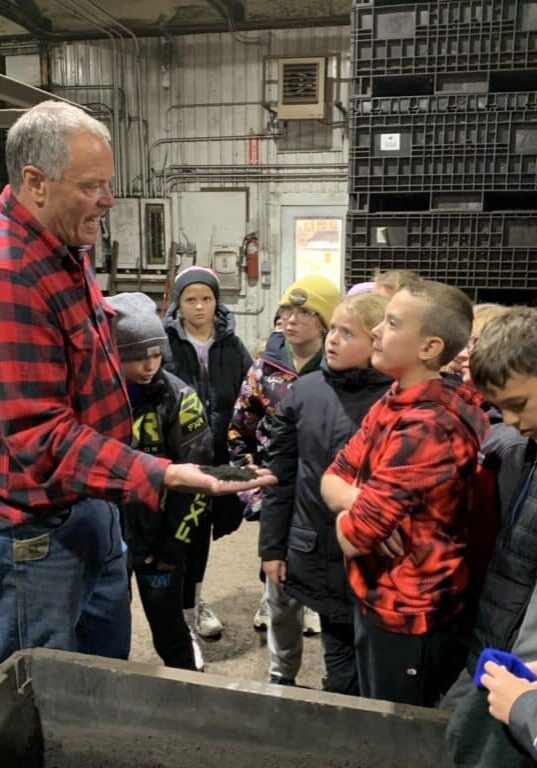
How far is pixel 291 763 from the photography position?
108 cm

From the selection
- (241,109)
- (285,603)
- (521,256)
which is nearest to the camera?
(285,603)

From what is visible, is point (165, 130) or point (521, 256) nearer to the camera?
point (521, 256)

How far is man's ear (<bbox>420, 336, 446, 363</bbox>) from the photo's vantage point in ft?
4.18

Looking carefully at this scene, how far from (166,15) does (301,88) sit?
1244 millimetres

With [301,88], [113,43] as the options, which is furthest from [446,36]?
[113,43]

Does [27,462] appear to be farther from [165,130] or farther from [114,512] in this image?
[165,130]

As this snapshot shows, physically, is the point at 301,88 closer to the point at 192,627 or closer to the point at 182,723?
the point at 192,627

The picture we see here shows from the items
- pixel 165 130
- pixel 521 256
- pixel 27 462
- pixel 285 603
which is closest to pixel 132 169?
pixel 165 130

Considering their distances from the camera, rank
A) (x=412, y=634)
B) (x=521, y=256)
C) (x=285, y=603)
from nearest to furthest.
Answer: (x=412, y=634) → (x=285, y=603) → (x=521, y=256)

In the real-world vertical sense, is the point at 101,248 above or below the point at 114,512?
above

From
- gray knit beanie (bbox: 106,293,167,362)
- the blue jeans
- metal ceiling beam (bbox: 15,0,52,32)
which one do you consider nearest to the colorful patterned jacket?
gray knit beanie (bbox: 106,293,167,362)

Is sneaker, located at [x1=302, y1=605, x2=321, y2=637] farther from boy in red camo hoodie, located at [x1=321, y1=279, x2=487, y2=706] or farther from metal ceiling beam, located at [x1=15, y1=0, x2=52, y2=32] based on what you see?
metal ceiling beam, located at [x1=15, y1=0, x2=52, y2=32]

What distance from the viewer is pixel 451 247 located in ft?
7.91

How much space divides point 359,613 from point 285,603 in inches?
23.3
